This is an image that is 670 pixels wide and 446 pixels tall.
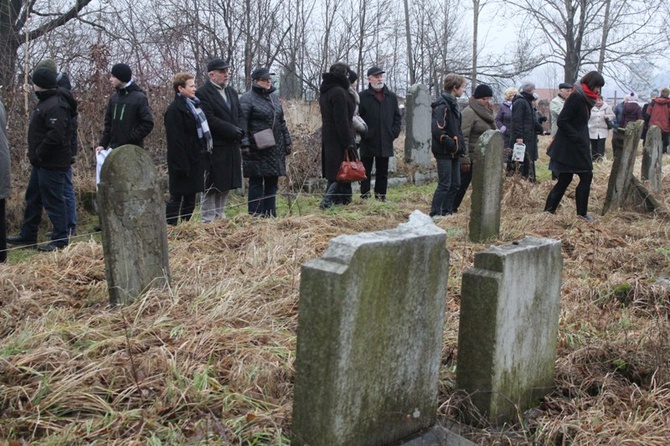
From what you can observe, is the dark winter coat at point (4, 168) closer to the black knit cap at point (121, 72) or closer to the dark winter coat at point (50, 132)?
the dark winter coat at point (50, 132)

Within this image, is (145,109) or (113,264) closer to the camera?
(113,264)

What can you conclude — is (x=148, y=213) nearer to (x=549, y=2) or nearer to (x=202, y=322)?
(x=202, y=322)

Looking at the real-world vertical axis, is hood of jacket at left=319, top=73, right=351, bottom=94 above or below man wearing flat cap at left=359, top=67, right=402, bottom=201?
above

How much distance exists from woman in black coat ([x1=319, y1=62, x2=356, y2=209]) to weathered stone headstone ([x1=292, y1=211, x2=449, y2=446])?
5655 millimetres

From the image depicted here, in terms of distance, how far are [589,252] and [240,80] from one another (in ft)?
32.6

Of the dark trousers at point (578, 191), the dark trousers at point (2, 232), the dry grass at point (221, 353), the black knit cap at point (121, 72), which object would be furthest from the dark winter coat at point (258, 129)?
the dark trousers at point (578, 191)

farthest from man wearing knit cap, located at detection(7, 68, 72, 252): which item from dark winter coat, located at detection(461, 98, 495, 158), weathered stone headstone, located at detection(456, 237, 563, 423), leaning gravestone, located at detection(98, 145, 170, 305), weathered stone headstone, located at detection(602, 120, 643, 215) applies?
weathered stone headstone, located at detection(602, 120, 643, 215)

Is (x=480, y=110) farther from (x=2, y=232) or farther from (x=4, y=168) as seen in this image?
(x=2, y=232)

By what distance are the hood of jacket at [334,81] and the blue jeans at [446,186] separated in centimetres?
149

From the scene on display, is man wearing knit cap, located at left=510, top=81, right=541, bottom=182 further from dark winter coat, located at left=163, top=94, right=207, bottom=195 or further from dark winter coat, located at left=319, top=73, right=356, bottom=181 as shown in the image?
dark winter coat, located at left=163, top=94, right=207, bottom=195

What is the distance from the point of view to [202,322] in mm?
4055

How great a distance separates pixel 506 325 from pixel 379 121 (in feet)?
21.6

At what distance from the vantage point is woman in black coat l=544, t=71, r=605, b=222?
807cm

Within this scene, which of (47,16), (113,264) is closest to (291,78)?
(47,16)
